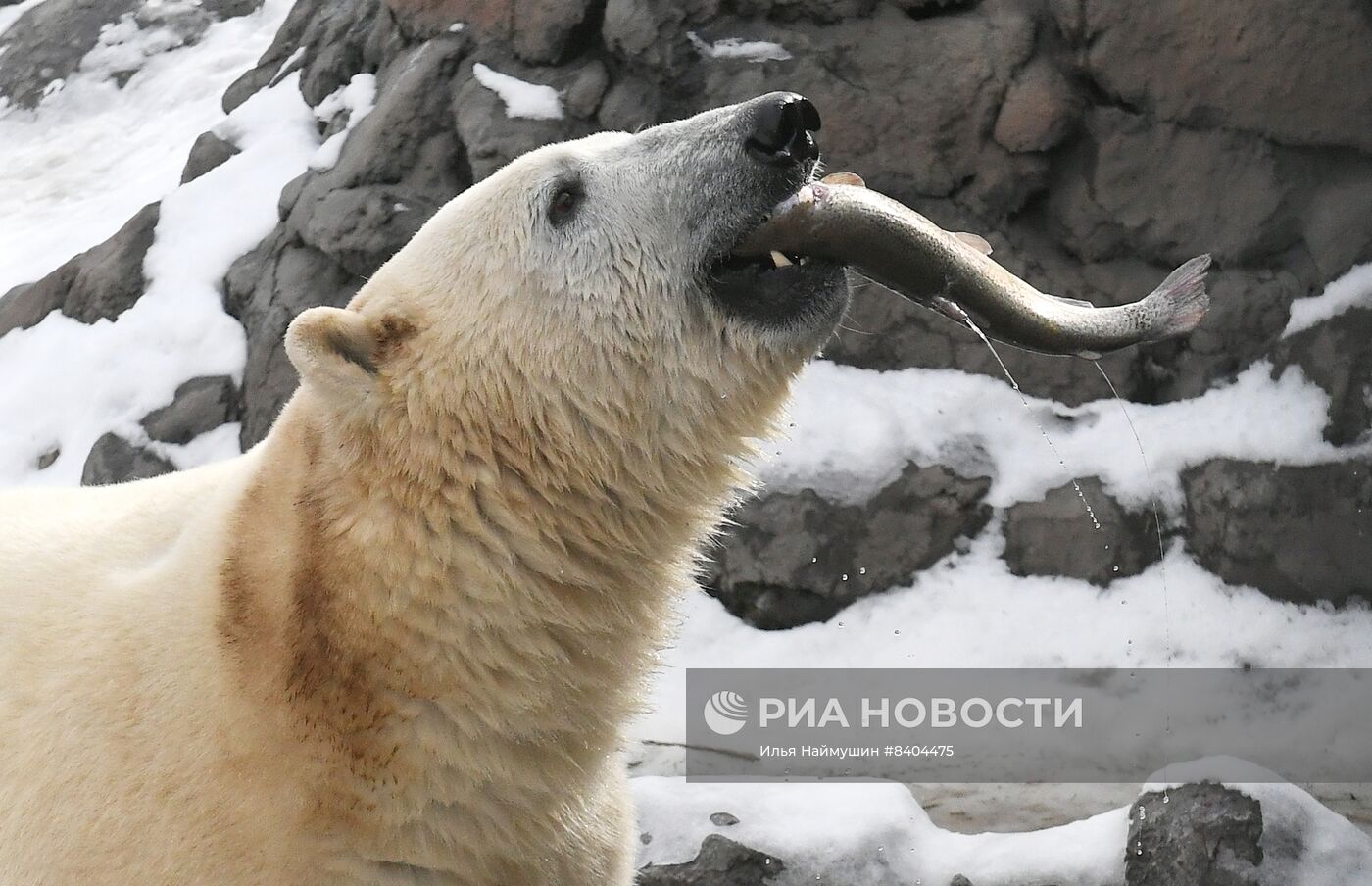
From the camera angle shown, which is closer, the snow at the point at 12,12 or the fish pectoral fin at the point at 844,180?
the fish pectoral fin at the point at 844,180

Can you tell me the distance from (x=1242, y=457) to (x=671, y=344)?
351cm

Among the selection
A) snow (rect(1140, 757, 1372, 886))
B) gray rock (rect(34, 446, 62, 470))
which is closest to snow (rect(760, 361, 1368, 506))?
snow (rect(1140, 757, 1372, 886))

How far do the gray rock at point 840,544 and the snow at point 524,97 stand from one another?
6.84 feet

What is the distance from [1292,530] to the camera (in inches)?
203

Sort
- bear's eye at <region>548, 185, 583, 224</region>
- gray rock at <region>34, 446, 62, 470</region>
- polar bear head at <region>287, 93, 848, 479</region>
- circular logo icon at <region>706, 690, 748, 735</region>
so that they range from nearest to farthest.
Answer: polar bear head at <region>287, 93, 848, 479</region>, bear's eye at <region>548, 185, 583, 224</region>, circular logo icon at <region>706, 690, 748, 735</region>, gray rock at <region>34, 446, 62, 470</region>

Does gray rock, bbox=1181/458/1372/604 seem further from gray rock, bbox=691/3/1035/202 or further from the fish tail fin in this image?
the fish tail fin

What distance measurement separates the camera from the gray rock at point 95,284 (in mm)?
7137

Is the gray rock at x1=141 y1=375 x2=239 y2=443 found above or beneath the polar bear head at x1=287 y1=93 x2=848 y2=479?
beneath

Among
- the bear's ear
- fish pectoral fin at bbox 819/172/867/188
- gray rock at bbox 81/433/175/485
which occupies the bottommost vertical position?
gray rock at bbox 81/433/175/485

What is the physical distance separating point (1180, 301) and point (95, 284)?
6075 mm

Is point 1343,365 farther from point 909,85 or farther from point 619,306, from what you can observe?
point 619,306

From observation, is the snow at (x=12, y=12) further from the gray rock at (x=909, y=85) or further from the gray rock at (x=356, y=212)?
the gray rock at (x=909, y=85)

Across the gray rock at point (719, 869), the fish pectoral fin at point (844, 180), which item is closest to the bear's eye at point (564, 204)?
the fish pectoral fin at point (844, 180)

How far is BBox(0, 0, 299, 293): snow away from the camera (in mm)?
9109
